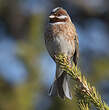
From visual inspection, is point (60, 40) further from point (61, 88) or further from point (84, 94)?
point (84, 94)

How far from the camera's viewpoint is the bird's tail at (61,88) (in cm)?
381

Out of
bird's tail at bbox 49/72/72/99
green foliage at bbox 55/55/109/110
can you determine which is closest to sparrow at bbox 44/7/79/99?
bird's tail at bbox 49/72/72/99

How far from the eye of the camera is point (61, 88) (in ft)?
13.3

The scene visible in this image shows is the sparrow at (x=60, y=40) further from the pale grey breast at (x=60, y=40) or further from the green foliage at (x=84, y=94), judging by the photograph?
the green foliage at (x=84, y=94)

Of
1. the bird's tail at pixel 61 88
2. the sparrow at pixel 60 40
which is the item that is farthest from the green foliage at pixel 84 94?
the sparrow at pixel 60 40

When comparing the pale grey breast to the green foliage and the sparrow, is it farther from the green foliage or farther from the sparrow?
the green foliage

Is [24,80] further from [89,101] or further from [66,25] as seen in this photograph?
[89,101]

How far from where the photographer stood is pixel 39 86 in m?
6.67

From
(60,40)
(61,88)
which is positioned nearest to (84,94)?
(61,88)

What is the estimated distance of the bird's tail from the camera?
3.81m

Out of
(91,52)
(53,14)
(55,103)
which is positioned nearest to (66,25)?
(53,14)

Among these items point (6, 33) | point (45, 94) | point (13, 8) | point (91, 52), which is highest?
point (13, 8)

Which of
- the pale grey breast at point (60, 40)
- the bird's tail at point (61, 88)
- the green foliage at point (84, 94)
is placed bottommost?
the bird's tail at point (61, 88)

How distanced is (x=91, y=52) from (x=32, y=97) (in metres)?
1.74
